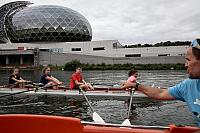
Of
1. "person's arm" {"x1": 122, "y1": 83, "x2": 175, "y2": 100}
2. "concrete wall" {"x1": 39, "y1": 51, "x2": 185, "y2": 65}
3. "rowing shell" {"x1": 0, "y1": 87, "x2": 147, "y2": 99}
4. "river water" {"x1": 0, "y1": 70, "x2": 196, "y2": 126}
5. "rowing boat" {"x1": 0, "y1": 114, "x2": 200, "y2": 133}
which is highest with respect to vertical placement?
"concrete wall" {"x1": 39, "y1": 51, "x2": 185, "y2": 65}

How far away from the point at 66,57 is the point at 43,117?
247ft

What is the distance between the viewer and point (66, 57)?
3118 inches

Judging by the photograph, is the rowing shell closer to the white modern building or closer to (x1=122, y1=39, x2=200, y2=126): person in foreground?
(x1=122, y1=39, x2=200, y2=126): person in foreground

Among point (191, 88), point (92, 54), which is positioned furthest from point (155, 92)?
point (92, 54)

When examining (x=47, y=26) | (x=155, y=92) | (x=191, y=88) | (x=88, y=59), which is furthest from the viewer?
(x=47, y=26)

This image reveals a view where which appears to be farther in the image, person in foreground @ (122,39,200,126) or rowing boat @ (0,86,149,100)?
rowing boat @ (0,86,149,100)

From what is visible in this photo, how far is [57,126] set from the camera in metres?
4.46

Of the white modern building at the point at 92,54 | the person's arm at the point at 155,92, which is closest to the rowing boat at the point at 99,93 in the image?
the person's arm at the point at 155,92

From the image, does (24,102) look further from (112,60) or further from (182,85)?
(112,60)

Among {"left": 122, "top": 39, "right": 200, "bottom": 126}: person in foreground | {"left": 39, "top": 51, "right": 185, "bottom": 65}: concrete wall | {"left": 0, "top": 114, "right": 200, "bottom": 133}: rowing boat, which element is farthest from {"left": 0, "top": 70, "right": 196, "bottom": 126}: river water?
{"left": 39, "top": 51, "right": 185, "bottom": 65}: concrete wall

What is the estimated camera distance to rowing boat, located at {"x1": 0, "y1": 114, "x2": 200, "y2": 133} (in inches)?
170

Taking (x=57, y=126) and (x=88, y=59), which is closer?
(x=57, y=126)

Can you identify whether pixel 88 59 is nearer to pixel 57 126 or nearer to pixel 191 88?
pixel 57 126

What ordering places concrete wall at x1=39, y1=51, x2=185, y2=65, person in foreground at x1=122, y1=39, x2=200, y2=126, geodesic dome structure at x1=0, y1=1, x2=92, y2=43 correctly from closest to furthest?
1. person in foreground at x1=122, y1=39, x2=200, y2=126
2. concrete wall at x1=39, y1=51, x2=185, y2=65
3. geodesic dome structure at x1=0, y1=1, x2=92, y2=43
